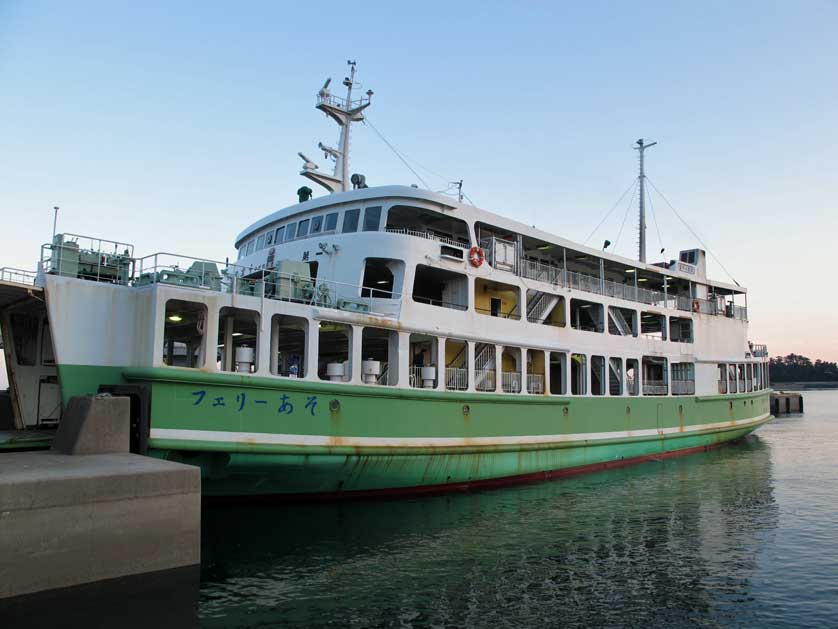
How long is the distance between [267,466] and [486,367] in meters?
7.12

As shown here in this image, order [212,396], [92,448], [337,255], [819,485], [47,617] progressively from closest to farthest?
1. [47,617]
2. [92,448]
3. [212,396]
4. [337,255]
5. [819,485]

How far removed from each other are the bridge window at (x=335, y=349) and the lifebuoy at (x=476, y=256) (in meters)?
3.98

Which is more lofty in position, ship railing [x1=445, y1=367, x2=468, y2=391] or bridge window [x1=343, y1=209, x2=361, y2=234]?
bridge window [x1=343, y1=209, x2=361, y2=234]

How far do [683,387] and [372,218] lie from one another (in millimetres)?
15349

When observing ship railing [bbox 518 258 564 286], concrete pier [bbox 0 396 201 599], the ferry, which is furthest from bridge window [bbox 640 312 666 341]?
concrete pier [bbox 0 396 201 599]

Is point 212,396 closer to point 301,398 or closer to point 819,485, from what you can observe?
point 301,398

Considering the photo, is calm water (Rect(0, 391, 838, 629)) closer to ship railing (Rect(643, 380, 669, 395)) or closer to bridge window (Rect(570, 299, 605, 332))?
ship railing (Rect(643, 380, 669, 395))

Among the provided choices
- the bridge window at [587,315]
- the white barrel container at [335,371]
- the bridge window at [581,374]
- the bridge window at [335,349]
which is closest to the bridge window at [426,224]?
the bridge window at [335,349]

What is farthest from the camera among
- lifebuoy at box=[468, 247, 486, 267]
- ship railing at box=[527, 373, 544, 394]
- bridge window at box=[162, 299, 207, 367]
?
ship railing at box=[527, 373, 544, 394]

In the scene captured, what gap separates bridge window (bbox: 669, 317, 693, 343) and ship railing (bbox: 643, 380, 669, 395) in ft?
9.34

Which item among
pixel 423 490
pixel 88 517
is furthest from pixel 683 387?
pixel 88 517

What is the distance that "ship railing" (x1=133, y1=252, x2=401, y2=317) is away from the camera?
39.3 feet

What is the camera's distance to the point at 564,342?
19.5 m

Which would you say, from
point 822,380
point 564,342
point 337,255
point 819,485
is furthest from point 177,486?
point 822,380
